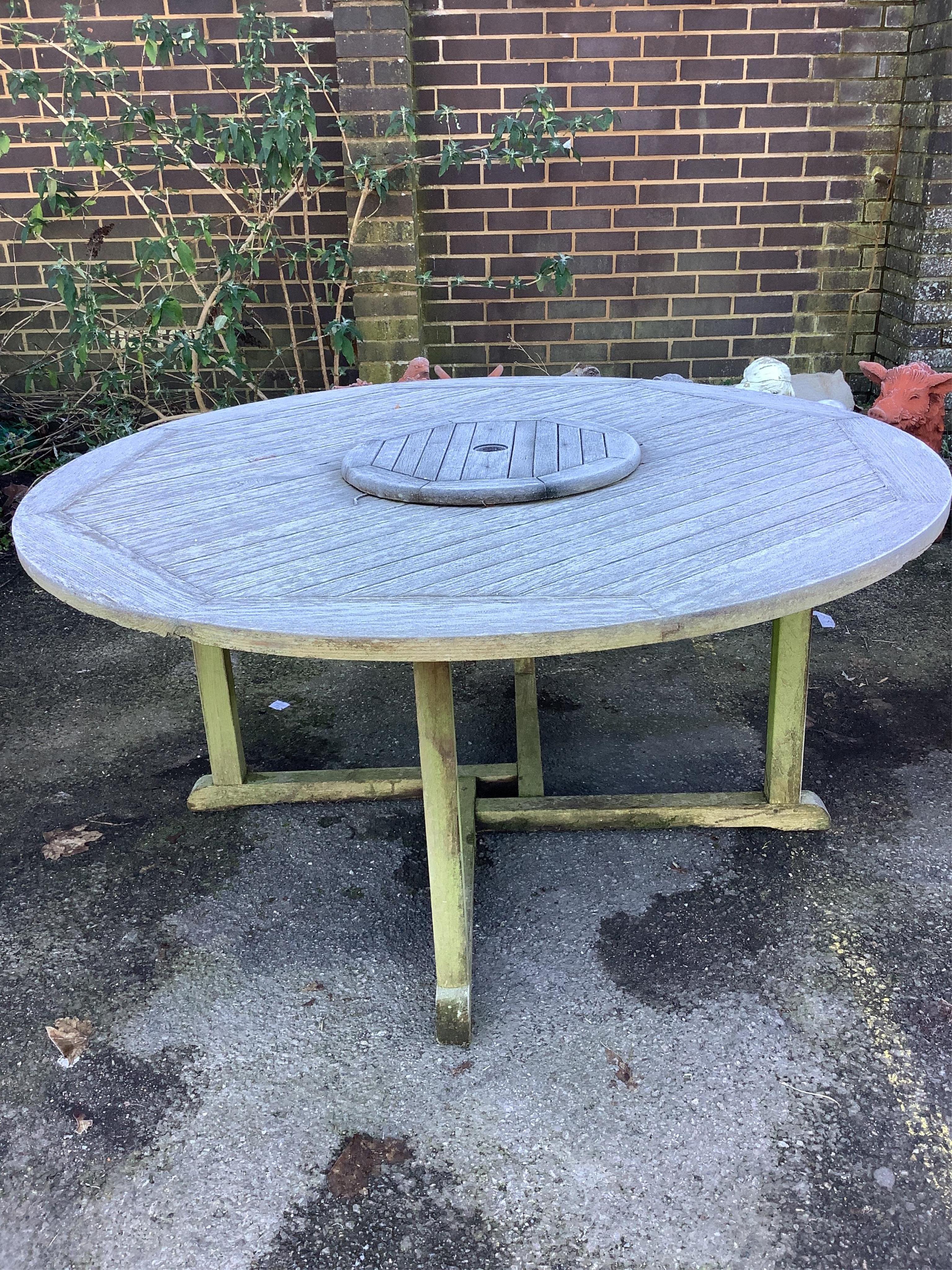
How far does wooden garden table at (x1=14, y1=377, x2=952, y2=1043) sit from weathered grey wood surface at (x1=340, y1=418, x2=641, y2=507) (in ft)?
0.09

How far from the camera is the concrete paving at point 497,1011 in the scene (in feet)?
4.51

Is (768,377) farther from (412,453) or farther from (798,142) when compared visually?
(412,453)

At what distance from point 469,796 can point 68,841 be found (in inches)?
36.0

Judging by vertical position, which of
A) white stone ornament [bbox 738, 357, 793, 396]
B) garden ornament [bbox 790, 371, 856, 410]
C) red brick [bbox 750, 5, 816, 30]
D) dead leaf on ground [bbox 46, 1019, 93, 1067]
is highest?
red brick [bbox 750, 5, 816, 30]

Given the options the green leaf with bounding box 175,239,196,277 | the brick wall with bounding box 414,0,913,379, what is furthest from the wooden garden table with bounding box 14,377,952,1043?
the brick wall with bounding box 414,0,913,379

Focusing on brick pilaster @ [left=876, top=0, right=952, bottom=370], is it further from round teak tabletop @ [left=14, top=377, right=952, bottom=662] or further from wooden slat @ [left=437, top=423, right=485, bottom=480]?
wooden slat @ [left=437, top=423, right=485, bottom=480]

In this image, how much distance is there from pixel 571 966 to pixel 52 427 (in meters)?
3.64

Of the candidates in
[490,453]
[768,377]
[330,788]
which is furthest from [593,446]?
[768,377]

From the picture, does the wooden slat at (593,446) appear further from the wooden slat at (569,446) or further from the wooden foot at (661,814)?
the wooden foot at (661,814)

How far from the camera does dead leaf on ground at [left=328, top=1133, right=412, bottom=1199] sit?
1.43 meters

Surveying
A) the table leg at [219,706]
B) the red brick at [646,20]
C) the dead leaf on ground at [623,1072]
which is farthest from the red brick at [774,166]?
the dead leaf on ground at [623,1072]

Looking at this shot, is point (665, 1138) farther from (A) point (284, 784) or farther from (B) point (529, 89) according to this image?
(B) point (529, 89)

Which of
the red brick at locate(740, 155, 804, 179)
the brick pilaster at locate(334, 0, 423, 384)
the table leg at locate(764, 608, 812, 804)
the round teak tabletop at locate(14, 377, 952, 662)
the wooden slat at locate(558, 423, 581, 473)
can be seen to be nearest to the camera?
the round teak tabletop at locate(14, 377, 952, 662)

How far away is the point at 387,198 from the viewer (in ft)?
12.7
